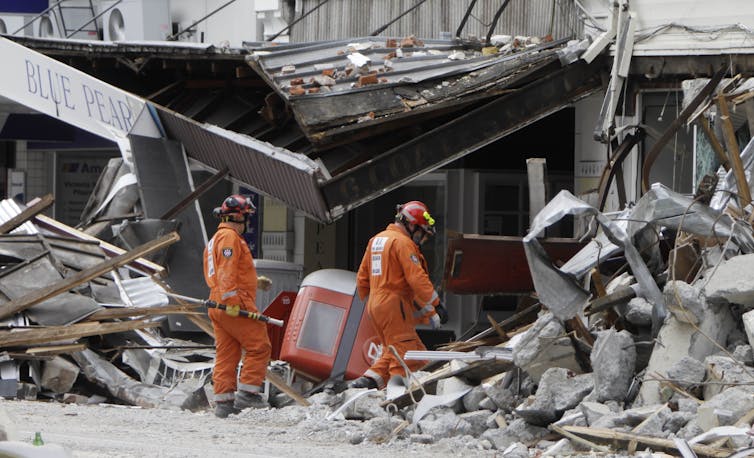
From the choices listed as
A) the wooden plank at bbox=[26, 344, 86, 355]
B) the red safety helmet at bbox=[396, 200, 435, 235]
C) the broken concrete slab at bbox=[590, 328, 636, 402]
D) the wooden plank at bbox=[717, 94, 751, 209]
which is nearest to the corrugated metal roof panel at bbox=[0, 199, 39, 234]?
the wooden plank at bbox=[26, 344, 86, 355]

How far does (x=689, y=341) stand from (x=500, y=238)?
3.14 metres

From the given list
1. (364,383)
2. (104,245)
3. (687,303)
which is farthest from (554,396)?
(104,245)

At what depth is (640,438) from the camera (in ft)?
25.6

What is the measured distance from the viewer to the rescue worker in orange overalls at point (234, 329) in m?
10.7

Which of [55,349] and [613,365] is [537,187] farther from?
[55,349]

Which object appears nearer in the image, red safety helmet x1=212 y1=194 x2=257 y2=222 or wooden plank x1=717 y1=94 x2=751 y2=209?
wooden plank x1=717 y1=94 x2=751 y2=209

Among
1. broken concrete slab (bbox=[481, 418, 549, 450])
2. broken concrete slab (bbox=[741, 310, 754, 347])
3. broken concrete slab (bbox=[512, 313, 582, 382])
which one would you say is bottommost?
broken concrete slab (bbox=[481, 418, 549, 450])

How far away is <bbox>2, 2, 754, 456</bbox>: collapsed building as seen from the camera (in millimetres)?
8672

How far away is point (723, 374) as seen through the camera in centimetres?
830

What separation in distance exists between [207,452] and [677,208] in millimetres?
3846

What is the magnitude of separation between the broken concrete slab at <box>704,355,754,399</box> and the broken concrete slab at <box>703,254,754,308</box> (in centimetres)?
39

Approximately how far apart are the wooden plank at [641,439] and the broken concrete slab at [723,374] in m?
0.65

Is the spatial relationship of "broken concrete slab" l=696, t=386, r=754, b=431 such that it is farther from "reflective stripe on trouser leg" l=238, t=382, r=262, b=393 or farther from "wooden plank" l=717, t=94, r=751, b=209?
"reflective stripe on trouser leg" l=238, t=382, r=262, b=393

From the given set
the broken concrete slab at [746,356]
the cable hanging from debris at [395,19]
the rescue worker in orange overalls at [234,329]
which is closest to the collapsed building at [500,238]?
the broken concrete slab at [746,356]
